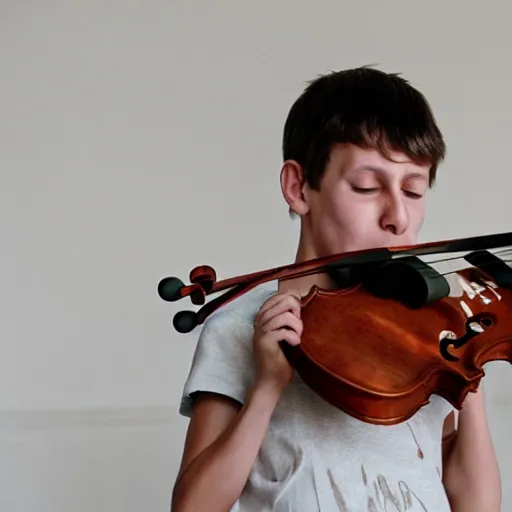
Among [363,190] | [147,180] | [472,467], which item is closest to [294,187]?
[363,190]

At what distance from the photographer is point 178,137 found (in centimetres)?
139

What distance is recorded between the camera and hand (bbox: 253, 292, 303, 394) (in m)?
0.67

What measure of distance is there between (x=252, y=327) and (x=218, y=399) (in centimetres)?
7

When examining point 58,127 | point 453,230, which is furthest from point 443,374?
point 58,127

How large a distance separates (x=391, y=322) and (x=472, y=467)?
199 mm

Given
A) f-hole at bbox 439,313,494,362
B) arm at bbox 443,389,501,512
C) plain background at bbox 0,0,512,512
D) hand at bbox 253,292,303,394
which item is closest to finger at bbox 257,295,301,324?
hand at bbox 253,292,303,394

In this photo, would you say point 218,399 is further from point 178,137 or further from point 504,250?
point 178,137

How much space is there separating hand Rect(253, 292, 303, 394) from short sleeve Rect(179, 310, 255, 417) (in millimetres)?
58

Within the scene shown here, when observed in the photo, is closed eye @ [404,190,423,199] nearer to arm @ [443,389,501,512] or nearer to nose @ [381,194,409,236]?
nose @ [381,194,409,236]

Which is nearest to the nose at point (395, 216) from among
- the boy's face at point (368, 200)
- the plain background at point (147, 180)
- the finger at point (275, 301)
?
the boy's face at point (368, 200)

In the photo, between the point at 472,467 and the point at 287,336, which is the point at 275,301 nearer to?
the point at 287,336

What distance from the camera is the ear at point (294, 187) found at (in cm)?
80

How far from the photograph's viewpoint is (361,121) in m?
0.77

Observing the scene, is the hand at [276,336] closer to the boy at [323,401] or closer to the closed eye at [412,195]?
the boy at [323,401]
